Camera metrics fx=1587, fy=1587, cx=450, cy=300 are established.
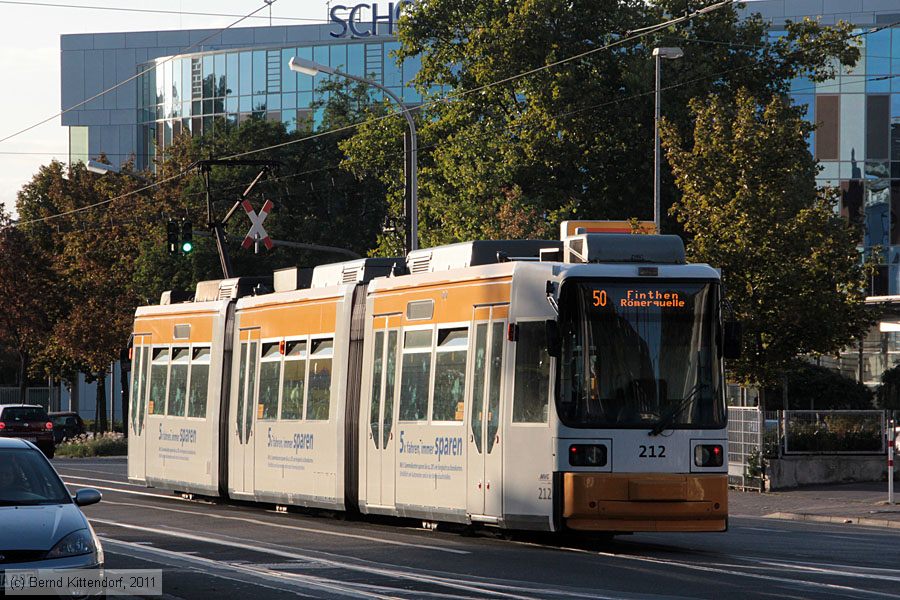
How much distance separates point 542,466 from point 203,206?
46.5 metres

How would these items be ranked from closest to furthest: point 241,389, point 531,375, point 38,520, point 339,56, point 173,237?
A: point 38,520 → point 531,375 → point 241,389 → point 173,237 → point 339,56

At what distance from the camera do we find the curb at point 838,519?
2359 cm

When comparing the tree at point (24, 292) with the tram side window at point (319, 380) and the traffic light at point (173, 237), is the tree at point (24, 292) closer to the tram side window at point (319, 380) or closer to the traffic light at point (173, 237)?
the traffic light at point (173, 237)

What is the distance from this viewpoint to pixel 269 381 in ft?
74.8

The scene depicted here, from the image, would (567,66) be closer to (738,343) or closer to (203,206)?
(203,206)

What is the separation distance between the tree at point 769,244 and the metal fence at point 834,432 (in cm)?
137

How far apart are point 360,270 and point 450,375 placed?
336 cm

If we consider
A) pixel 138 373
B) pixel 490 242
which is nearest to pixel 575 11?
pixel 138 373

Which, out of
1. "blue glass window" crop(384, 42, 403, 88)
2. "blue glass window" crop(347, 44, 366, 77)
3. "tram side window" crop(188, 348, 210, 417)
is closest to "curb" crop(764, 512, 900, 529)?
"tram side window" crop(188, 348, 210, 417)

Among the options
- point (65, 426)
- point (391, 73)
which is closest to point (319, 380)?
point (65, 426)

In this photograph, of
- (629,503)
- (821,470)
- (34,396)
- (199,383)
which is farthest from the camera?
(34,396)

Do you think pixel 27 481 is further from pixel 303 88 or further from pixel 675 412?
pixel 303 88

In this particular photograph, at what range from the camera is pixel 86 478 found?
35.0m

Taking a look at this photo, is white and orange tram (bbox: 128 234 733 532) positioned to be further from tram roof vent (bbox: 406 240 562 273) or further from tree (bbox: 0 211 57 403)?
tree (bbox: 0 211 57 403)
